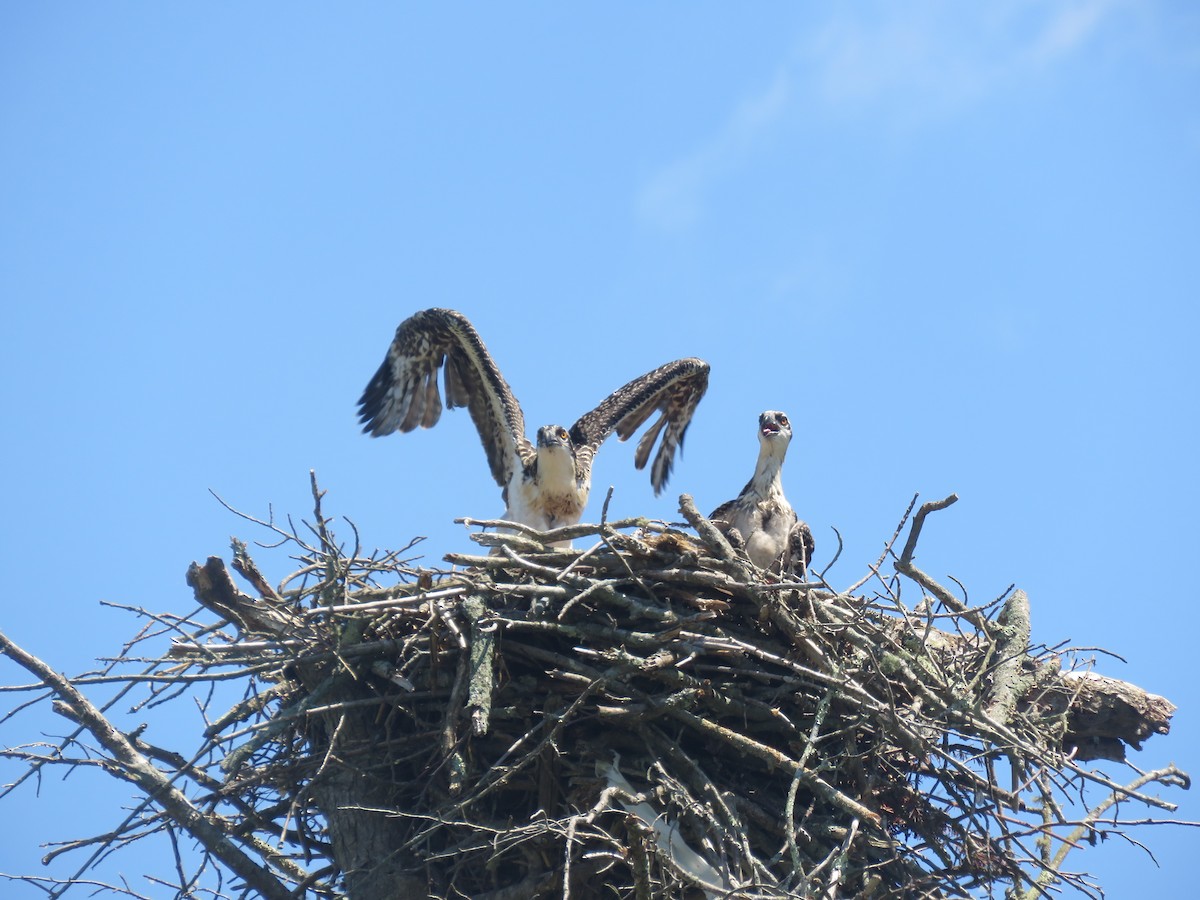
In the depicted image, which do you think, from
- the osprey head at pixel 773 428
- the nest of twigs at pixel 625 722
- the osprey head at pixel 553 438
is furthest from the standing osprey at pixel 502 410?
the nest of twigs at pixel 625 722

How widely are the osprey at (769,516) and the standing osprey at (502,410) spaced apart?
171 cm

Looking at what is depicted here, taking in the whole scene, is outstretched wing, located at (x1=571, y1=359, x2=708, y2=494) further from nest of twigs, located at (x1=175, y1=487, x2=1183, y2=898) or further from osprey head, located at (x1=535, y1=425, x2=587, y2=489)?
nest of twigs, located at (x1=175, y1=487, x2=1183, y2=898)

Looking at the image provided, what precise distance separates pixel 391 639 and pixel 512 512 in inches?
137

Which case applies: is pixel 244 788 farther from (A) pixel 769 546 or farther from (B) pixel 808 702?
(A) pixel 769 546

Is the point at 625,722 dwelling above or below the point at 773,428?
below

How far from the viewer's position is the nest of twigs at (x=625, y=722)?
253 inches

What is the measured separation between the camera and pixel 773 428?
876cm

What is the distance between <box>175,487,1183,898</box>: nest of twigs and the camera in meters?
6.44

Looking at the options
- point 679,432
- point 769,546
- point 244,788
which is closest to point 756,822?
point 769,546

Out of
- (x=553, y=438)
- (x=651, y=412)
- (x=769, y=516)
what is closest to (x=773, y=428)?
(x=769, y=516)

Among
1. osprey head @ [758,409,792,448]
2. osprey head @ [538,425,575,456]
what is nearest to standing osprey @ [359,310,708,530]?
osprey head @ [538,425,575,456]

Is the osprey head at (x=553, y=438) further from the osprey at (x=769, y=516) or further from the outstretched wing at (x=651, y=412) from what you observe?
the osprey at (x=769, y=516)

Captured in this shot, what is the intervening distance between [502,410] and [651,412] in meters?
1.82

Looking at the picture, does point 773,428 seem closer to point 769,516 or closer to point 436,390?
point 769,516
